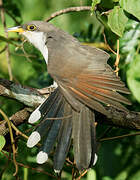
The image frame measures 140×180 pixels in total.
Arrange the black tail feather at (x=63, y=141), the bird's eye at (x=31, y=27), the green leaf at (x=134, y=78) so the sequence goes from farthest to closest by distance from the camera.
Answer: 1. the bird's eye at (x=31, y=27)
2. the green leaf at (x=134, y=78)
3. the black tail feather at (x=63, y=141)

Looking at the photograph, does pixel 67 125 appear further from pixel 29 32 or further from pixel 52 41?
pixel 29 32

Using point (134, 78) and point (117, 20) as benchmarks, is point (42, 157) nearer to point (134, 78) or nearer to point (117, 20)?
point (134, 78)

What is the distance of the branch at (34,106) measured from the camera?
3.12m

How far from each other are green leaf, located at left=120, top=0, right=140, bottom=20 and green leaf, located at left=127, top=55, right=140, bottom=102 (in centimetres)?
69

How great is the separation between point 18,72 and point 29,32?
1.03 meters

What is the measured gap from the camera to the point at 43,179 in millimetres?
4430

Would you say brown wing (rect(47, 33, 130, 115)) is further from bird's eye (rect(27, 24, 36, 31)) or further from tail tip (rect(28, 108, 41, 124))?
bird's eye (rect(27, 24, 36, 31))

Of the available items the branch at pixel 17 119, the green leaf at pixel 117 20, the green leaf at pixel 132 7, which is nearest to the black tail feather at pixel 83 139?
the branch at pixel 17 119

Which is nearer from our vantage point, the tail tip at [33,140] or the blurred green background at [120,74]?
the tail tip at [33,140]

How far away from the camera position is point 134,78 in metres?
3.58

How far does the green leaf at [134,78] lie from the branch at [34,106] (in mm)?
→ 422

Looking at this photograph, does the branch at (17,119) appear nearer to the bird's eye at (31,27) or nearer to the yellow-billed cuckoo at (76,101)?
the yellow-billed cuckoo at (76,101)

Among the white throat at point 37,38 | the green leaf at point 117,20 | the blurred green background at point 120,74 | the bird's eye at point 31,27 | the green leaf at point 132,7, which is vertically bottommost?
the blurred green background at point 120,74

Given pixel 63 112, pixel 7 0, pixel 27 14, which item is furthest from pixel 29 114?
pixel 27 14
